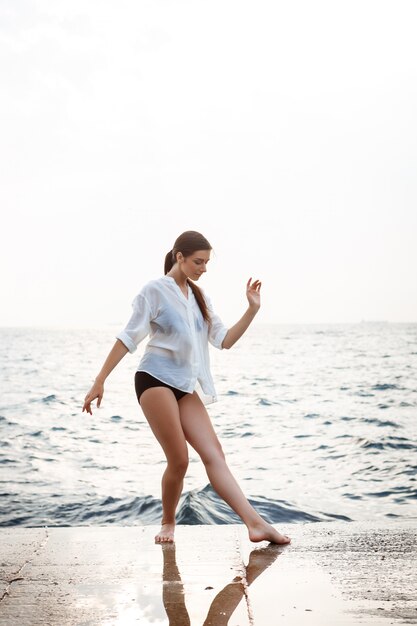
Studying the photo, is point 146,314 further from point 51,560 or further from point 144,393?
point 51,560

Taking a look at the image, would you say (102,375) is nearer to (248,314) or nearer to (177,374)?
(177,374)

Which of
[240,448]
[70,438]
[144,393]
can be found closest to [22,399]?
[70,438]

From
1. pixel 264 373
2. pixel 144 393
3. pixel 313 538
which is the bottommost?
pixel 264 373

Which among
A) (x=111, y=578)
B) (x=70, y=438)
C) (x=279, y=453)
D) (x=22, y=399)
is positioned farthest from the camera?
(x=22, y=399)

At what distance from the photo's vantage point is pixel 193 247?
5055 mm

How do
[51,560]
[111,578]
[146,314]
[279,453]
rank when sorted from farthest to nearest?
[279,453] < [146,314] < [51,560] < [111,578]

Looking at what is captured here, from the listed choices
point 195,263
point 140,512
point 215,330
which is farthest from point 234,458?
point 195,263

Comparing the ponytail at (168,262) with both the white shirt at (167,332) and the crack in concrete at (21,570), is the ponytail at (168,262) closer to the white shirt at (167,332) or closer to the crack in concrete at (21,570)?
the white shirt at (167,332)

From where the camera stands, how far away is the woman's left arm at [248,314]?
16.9 feet

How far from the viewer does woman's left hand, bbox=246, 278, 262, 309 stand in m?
5.14

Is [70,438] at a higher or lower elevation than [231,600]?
lower

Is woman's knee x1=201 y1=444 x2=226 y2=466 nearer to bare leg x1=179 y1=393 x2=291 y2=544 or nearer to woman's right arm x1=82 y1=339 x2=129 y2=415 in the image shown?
bare leg x1=179 y1=393 x2=291 y2=544

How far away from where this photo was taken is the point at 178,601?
3.69 meters

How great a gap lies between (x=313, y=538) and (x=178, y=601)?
156 centimetres
